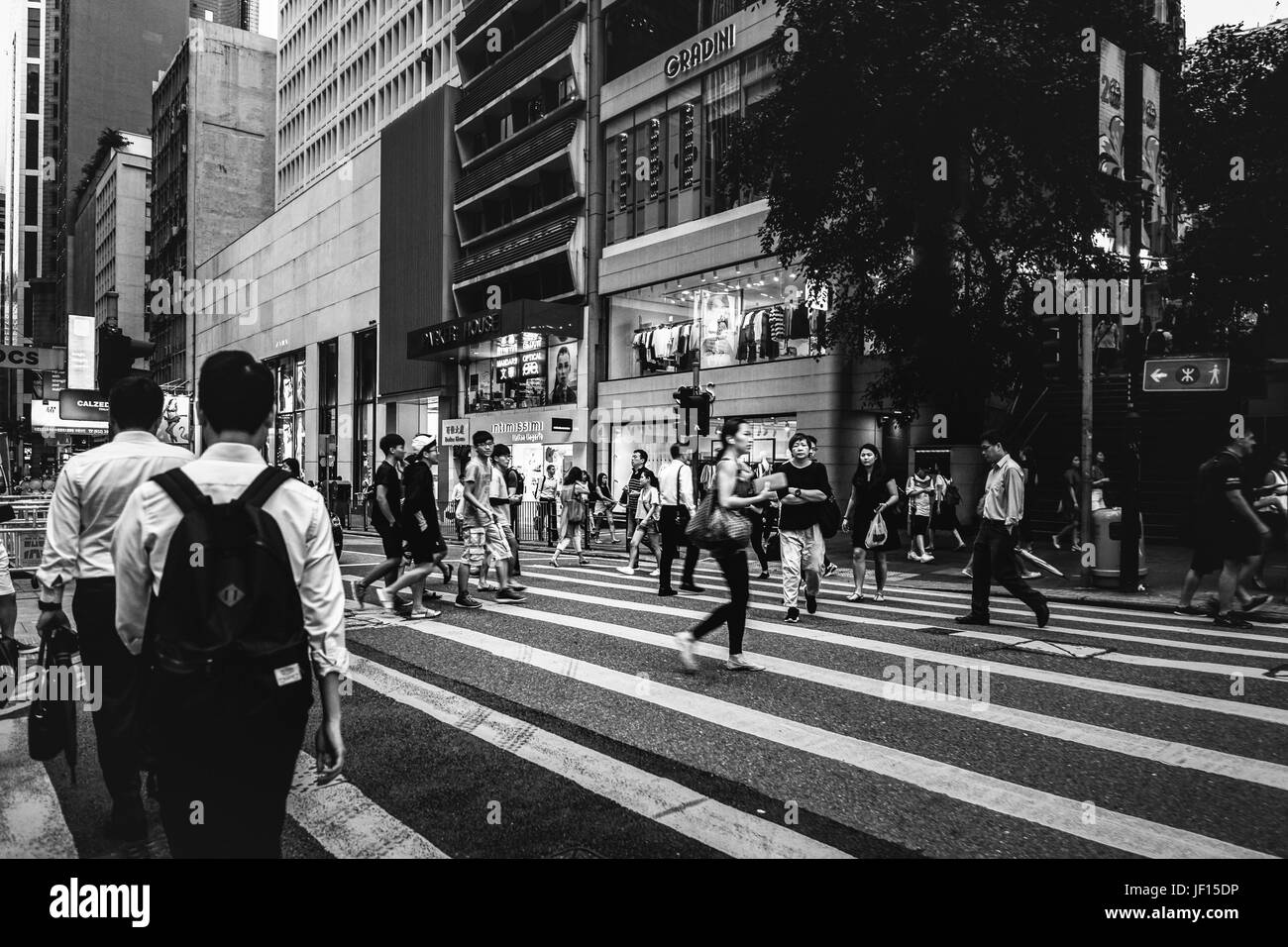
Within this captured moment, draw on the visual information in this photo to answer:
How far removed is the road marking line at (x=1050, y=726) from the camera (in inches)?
179

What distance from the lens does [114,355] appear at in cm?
802

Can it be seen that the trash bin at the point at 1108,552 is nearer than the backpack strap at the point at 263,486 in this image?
No

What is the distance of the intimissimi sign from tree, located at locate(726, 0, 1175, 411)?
9.35m

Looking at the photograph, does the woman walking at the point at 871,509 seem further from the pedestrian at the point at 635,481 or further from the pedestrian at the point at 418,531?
the pedestrian at the point at 635,481

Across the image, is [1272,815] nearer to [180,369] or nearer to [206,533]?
[206,533]

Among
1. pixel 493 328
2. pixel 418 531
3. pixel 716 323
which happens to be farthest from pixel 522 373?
pixel 418 531

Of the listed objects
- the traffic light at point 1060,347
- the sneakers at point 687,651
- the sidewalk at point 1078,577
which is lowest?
the sidewalk at point 1078,577

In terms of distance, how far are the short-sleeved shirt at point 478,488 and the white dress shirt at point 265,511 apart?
7809 millimetres

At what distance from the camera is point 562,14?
33.4 metres

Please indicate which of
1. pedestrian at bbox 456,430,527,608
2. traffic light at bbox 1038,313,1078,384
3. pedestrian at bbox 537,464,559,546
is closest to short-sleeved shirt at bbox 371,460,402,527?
pedestrian at bbox 456,430,527,608

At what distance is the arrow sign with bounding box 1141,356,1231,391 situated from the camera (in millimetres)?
11352

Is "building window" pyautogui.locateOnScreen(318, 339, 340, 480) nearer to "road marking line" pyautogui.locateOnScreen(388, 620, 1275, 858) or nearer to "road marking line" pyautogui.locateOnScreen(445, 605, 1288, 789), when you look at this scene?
"road marking line" pyautogui.locateOnScreen(445, 605, 1288, 789)

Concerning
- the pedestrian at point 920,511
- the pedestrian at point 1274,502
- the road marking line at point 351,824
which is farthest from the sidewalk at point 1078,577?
the road marking line at point 351,824

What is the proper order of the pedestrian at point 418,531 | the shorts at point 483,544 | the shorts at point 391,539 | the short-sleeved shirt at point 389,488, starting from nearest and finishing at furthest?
the pedestrian at point 418,531, the shorts at point 391,539, the short-sleeved shirt at point 389,488, the shorts at point 483,544
